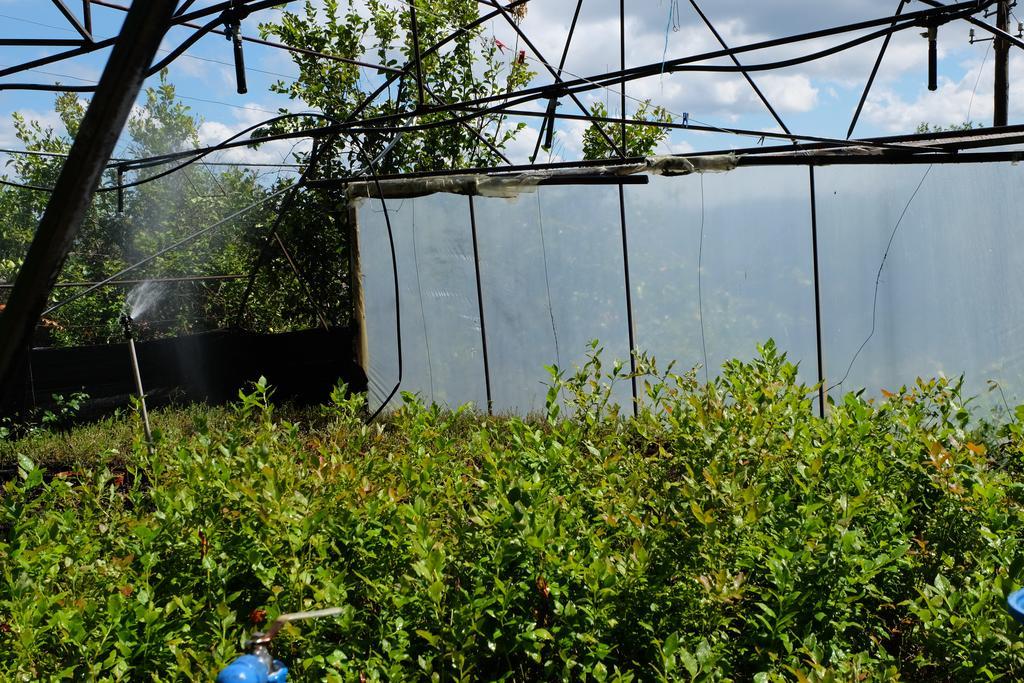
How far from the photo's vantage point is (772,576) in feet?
7.33

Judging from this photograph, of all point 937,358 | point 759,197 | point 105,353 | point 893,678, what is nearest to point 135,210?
point 105,353

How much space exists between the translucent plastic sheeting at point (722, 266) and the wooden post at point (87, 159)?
16.7 ft

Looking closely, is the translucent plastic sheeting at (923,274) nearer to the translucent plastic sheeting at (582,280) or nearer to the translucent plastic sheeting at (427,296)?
the translucent plastic sheeting at (582,280)

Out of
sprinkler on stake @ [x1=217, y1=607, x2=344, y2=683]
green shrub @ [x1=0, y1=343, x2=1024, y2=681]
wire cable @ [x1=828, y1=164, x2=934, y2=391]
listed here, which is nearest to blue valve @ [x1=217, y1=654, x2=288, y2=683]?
sprinkler on stake @ [x1=217, y1=607, x2=344, y2=683]

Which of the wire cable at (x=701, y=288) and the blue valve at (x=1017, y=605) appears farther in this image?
the wire cable at (x=701, y=288)

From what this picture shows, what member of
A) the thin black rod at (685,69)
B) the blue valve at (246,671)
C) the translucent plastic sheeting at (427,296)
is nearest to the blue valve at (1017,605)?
the blue valve at (246,671)

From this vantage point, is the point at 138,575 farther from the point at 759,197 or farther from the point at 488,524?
the point at 759,197

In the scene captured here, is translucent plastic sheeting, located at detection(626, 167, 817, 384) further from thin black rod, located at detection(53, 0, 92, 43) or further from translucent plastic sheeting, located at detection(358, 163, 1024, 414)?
thin black rod, located at detection(53, 0, 92, 43)

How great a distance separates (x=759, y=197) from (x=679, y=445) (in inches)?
157

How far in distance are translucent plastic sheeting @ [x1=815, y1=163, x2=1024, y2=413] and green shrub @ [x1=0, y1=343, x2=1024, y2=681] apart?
322 centimetres

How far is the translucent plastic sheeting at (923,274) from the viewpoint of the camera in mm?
5969

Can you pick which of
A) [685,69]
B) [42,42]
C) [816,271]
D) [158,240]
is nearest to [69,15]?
[42,42]

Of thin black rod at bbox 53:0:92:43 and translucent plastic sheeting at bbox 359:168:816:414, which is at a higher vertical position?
thin black rod at bbox 53:0:92:43

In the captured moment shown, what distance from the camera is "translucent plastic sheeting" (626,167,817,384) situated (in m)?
6.58
